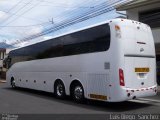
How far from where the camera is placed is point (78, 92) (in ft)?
44.1

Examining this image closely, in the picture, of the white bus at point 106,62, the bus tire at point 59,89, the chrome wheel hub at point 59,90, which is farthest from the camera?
the chrome wheel hub at point 59,90

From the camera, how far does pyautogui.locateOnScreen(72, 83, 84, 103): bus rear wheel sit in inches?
521

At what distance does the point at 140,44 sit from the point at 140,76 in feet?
4.24

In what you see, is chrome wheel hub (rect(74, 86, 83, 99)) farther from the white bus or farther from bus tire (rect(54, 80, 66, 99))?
bus tire (rect(54, 80, 66, 99))

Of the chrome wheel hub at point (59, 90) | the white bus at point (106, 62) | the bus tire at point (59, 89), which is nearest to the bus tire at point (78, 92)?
the white bus at point (106, 62)

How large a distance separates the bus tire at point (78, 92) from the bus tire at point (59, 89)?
39.5 inches

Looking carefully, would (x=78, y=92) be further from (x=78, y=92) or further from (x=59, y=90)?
(x=59, y=90)

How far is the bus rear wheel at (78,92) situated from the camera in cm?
1323

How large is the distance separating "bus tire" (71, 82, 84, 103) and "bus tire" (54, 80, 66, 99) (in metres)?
1.00

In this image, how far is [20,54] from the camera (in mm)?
21094

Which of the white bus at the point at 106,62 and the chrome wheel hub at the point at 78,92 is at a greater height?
the white bus at the point at 106,62

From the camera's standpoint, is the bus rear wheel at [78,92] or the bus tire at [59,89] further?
the bus tire at [59,89]

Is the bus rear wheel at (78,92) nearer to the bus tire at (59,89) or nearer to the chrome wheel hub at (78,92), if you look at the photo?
the chrome wheel hub at (78,92)

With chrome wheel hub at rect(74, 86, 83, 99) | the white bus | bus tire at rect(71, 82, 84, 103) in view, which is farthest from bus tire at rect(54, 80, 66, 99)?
chrome wheel hub at rect(74, 86, 83, 99)
